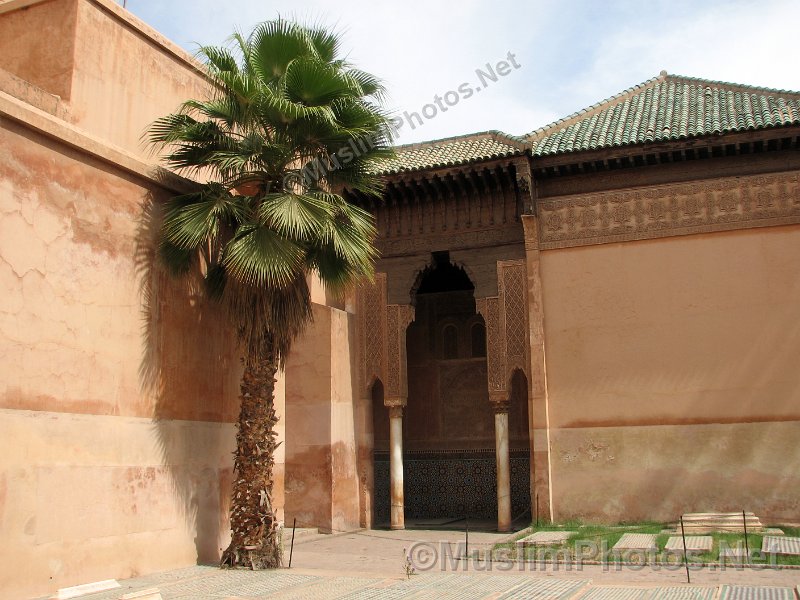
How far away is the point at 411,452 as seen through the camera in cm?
1778

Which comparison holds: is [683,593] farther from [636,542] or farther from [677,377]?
[677,377]

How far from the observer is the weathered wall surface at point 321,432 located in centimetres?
1430

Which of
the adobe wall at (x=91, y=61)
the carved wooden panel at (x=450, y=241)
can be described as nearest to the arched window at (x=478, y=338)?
the carved wooden panel at (x=450, y=241)

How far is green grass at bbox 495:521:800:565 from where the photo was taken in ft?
31.5

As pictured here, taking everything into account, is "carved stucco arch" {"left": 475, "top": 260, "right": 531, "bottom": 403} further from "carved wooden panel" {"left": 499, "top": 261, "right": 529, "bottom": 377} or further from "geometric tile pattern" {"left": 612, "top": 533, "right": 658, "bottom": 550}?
"geometric tile pattern" {"left": 612, "top": 533, "right": 658, "bottom": 550}

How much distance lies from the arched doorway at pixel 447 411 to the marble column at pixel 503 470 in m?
2.31

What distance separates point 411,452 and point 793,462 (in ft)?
25.9

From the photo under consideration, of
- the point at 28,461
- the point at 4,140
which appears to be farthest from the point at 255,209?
the point at 28,461

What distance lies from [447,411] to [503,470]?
3792 mm

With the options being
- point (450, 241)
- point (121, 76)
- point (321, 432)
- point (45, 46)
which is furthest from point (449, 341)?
point (45, 46)

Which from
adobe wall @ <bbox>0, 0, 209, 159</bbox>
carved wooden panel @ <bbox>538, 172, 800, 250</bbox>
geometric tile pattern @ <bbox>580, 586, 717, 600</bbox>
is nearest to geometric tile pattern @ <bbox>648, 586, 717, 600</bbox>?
geometric tile pattern @ <bbox>580, 586, 717, 600</bbox>

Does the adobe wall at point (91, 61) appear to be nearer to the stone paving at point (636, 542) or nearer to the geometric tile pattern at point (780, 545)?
the stone paving at point (636, 542)

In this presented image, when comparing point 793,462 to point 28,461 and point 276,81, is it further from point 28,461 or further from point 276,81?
point 28,461

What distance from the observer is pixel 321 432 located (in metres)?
14.5
